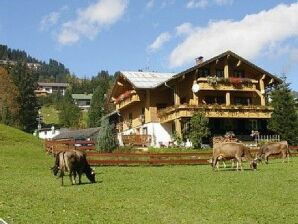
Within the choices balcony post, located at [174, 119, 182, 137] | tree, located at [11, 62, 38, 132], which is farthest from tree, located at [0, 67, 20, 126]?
balcony post, located at [174, 119, 182, 137]

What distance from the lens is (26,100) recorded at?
108000 millimetres

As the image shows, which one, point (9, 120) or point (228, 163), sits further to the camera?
point (9, 120)

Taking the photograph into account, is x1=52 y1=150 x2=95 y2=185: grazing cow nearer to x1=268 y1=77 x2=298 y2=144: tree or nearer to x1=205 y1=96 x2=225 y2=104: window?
x1=268 y1=77 x2=298 y2=144: tree

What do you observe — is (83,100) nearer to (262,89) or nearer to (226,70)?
(262,89)

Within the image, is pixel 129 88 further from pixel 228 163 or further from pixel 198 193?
pixel 198 193

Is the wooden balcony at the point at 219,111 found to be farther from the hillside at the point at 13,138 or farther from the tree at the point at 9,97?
the tree at the point at 9,97

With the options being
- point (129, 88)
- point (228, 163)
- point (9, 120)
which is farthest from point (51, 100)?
point (228, 163)

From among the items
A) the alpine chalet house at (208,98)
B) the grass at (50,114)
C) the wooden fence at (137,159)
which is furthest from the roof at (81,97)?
the wooden fence at (137,159)

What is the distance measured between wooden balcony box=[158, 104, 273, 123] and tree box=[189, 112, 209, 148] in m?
1.43

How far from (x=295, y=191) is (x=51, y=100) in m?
165

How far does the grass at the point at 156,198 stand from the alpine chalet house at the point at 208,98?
2483 cm

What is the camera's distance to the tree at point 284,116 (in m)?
50.6

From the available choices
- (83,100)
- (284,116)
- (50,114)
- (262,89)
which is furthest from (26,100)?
(83,100)

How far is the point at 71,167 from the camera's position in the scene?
23.0m
